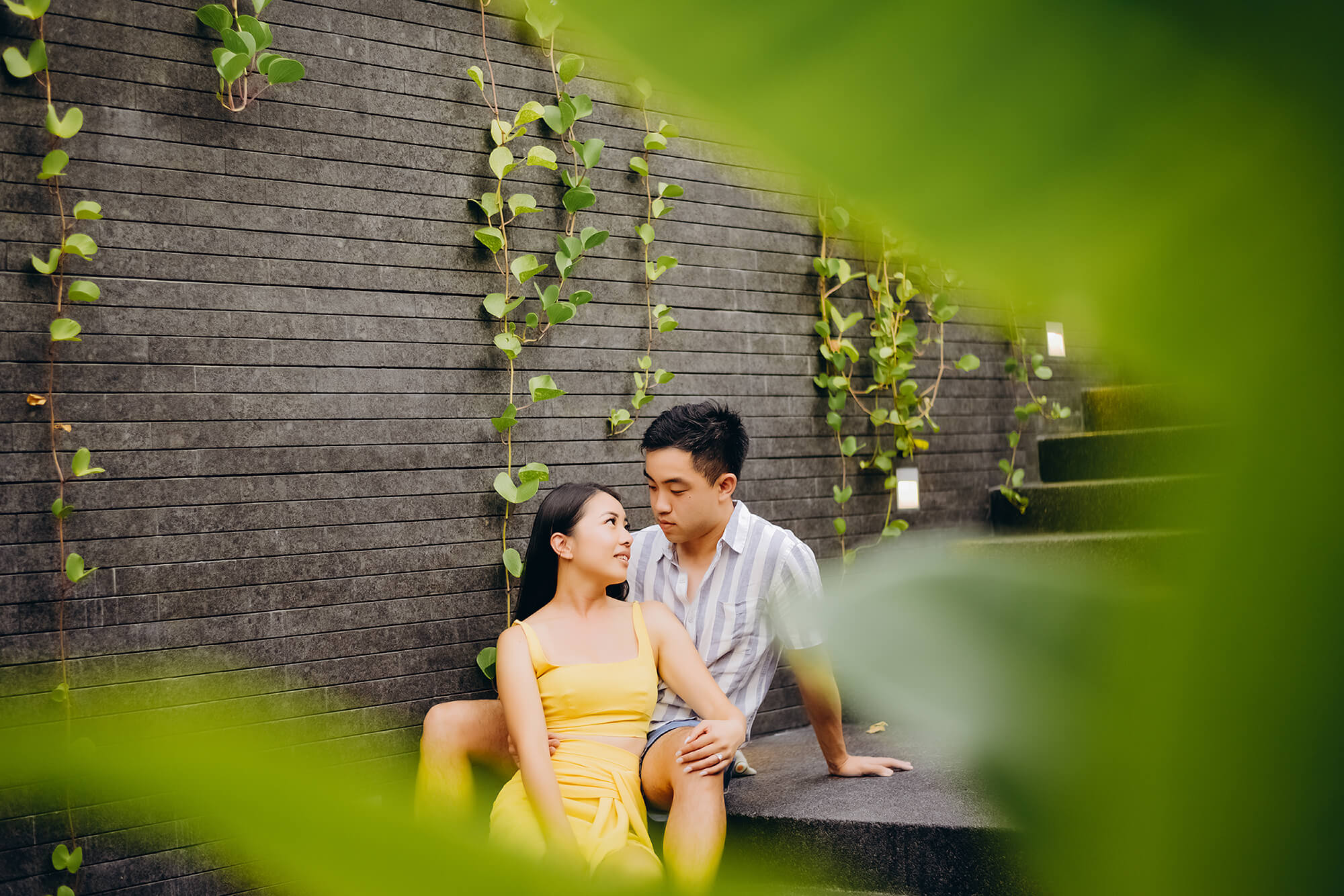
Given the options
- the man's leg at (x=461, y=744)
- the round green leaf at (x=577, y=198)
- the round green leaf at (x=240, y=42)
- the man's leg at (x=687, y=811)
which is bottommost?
the man's leg at (x=687, y=811)

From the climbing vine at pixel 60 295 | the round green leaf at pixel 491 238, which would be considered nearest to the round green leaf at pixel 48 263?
the climbing vine at pixel 60 295

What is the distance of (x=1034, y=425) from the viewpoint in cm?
361

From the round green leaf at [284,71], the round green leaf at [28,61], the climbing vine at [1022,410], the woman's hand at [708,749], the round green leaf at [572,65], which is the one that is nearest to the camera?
the round green leaf at [28,61]

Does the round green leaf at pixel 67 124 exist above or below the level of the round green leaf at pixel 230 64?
below

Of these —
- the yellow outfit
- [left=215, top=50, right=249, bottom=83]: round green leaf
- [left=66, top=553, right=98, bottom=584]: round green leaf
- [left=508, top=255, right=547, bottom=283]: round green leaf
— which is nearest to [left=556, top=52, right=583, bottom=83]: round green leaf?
[left=508, top=255, right=547, bottom=283]: round green leaf

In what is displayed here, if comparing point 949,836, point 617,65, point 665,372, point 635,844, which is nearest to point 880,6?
point 617,65

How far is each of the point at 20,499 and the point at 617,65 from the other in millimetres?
1919

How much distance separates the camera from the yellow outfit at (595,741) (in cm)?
170

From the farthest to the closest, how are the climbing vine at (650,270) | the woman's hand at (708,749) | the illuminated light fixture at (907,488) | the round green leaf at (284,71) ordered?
the illuminated light fixture at (907,488) < the climbing vine at (650,270) < the round green leaf at (284,71) < the woman's hand at (708,749)

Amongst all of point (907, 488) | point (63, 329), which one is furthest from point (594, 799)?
point (907, 488)

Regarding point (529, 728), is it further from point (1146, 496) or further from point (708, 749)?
point (1146, 496)

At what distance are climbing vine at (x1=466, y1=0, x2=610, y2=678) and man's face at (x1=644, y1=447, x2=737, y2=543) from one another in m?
0.30

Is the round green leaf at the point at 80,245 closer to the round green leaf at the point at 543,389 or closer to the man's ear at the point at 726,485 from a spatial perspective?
the round green leaf at the point at 543,389

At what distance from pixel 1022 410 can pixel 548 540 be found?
2063 millimetres
